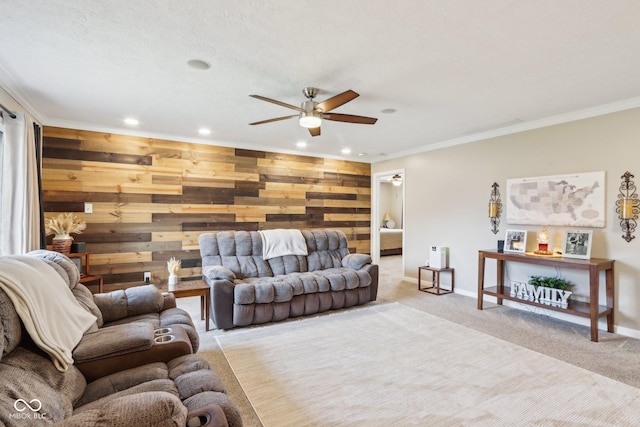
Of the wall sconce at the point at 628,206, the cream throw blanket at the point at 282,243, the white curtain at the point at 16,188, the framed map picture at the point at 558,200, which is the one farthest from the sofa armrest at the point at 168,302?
the wall sconce at the point at 628,206

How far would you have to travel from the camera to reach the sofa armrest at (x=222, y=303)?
336 centimetres

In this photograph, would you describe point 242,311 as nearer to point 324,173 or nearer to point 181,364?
point 181,364

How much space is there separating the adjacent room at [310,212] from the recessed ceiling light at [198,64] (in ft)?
0.29

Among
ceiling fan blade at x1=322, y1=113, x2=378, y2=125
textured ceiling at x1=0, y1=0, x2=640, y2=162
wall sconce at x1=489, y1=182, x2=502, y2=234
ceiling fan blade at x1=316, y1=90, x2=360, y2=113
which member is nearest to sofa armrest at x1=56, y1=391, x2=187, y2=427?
textured ceiling at x1=0, y1=0, x2=640, y2=162

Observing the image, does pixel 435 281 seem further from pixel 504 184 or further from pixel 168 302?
pixel 168 302

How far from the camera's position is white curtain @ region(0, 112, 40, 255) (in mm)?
2936

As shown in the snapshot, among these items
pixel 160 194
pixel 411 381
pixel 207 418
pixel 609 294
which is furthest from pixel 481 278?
pixel 160 194

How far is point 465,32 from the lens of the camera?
205cm

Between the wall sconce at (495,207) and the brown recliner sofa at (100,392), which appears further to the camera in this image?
the wall sconce at (495,207)

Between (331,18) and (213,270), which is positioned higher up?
(331,18)

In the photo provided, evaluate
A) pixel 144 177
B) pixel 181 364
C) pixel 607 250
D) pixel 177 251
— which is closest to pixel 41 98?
pixel 144 177

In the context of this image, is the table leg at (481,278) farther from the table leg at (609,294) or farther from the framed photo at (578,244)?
the table leg at (609,294)

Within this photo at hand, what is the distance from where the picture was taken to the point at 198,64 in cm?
251

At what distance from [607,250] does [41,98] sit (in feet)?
20.7
